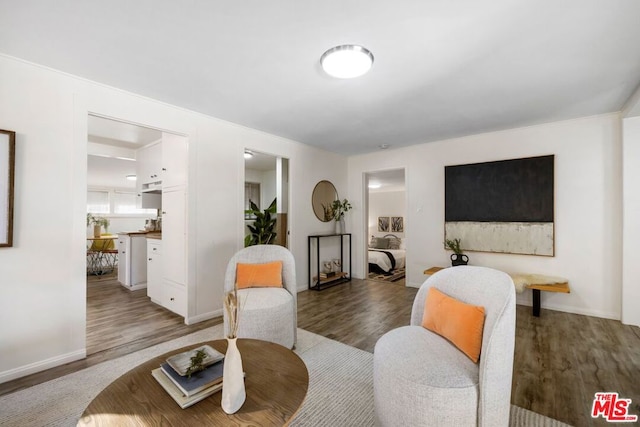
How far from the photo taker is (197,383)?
1.18 metres

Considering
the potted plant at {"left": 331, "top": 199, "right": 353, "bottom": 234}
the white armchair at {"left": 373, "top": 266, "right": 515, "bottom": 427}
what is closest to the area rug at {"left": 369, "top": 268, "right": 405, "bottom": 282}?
the potted plant at {"left": 331, "top": 199, "right": 353, "bottom": 234}

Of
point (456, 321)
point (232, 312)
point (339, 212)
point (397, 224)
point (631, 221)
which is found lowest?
point (456, 321)

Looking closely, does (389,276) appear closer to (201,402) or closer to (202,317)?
(202,317)

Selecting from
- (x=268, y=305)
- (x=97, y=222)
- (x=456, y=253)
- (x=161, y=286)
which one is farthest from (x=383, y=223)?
(x=97, y=222)

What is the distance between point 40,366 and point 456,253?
15.4ft

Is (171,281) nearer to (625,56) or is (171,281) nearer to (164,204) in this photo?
(164,204)

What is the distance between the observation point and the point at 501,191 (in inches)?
152

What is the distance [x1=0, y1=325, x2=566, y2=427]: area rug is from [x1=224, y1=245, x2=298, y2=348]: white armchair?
321mm

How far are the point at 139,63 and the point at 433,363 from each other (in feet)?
9.43

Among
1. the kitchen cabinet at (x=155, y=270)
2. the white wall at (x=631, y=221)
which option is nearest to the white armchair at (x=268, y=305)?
the kitchen cabinet at (x=155, y=270)

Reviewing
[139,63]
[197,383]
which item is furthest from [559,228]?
[139,63]

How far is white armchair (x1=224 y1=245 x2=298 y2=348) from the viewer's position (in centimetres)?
218

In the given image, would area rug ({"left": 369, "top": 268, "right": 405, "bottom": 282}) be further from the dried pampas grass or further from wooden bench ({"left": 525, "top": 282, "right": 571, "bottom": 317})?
the dried pampas grass

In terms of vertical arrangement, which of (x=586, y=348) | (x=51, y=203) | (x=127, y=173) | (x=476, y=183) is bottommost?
(x=586, y=348)
